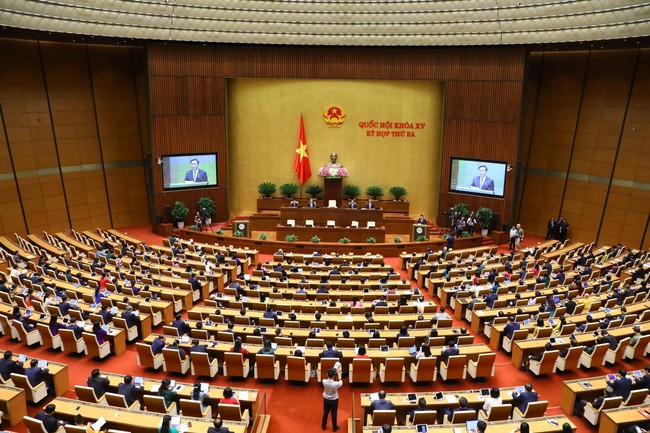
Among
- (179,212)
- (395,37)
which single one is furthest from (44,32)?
(395,37)

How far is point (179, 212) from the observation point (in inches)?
950

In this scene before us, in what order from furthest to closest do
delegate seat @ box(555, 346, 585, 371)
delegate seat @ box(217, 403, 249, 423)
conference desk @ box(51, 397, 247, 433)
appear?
1. delegate seat @ box(555, 346, 585, 371)
2. delegate seat @ box(217, 403, 249, 423)
3. conference desk @ box(51, 397, 247, 433)

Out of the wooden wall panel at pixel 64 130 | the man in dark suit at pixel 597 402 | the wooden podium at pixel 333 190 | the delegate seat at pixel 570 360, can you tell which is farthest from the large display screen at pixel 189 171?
the man in dark suit at pixel 597 402

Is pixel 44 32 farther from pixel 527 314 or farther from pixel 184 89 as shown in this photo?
pixel 527 314

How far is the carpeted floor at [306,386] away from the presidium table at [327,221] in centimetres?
1095

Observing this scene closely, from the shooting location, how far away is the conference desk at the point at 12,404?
9.03 m

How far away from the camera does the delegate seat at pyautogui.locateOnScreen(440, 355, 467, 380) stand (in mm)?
10773

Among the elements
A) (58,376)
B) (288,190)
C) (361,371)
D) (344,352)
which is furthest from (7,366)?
(288,190)

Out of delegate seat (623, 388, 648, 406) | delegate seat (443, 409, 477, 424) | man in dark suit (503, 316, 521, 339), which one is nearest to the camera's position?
delegate seat (443, 409, 477, 424)

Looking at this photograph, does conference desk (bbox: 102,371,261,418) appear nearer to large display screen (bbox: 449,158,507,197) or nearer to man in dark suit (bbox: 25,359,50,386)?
man in dark suit (bbox: 25,359,50,386)

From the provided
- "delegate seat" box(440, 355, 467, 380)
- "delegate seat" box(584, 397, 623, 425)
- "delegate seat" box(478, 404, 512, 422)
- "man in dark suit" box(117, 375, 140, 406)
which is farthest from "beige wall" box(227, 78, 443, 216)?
"delegate seat" box(478, 404, 512, 422)

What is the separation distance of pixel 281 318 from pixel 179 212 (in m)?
13.0

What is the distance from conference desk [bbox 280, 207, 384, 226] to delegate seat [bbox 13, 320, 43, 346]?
12.7 metres

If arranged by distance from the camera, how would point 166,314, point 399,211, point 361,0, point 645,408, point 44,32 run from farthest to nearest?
1. point 399,211
2. point 361,0
3. point 44,32
4. point 166,314
5. point 645,408
